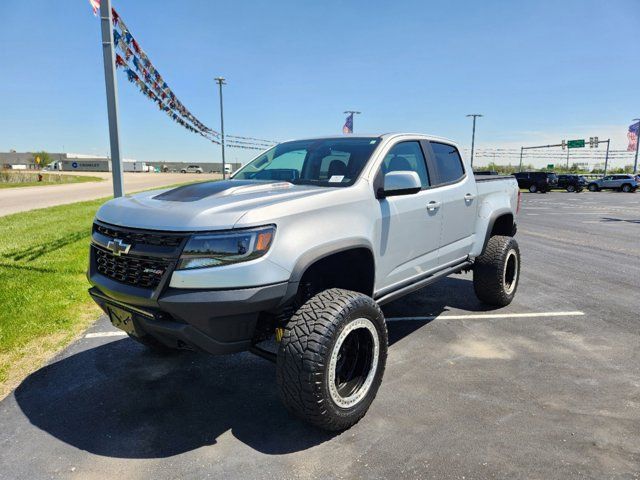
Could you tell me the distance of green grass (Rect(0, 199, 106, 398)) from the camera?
398 centimetres

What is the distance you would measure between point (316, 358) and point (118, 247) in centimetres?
138

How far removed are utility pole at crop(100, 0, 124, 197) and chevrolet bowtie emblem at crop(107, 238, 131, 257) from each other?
5388 mm

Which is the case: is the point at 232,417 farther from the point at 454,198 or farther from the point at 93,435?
the point at 454,198

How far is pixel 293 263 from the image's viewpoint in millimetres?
2561

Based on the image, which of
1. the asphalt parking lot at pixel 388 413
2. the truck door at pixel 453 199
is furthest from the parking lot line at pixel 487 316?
the truck door at pixel 453 199

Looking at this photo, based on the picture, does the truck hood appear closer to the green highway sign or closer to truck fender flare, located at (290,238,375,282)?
truck fender flare, located at (290,238,375,282)

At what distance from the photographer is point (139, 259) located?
262cm

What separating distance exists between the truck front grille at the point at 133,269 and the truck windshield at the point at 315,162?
1.37m

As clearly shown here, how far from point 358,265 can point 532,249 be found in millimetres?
7483

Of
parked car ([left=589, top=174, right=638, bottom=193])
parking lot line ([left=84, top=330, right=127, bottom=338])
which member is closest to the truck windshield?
parking lot line ([left=84, top=330, right=127, bottom=338])

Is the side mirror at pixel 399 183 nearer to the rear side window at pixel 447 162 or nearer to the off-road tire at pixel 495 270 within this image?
the rear side window at pixel 447 162

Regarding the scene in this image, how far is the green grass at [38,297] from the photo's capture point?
3.98m

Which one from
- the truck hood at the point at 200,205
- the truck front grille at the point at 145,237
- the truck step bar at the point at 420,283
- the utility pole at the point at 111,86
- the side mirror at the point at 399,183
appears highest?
the utility pole at the point at 111,86

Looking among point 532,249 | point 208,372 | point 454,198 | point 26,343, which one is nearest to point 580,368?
point 454,198
